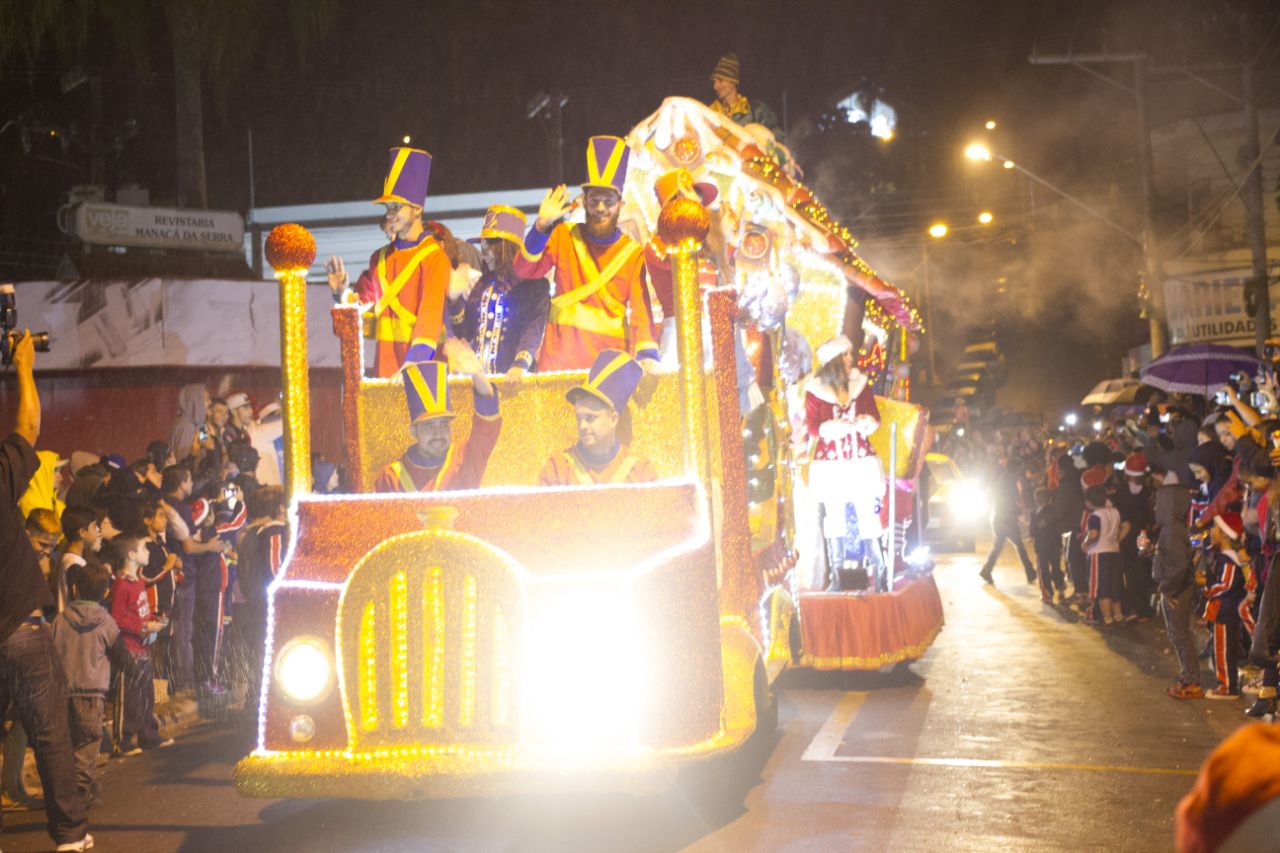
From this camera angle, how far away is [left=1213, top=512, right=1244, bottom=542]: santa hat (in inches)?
385

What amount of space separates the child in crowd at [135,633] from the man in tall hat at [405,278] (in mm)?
2410

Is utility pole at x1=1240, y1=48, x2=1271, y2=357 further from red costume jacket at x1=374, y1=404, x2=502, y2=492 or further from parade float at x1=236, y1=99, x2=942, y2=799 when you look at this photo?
red costume jacket at x1=374, y1=404, x2=502, y2=492

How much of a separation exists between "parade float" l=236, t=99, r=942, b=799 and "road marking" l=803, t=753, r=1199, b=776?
2.46 feet

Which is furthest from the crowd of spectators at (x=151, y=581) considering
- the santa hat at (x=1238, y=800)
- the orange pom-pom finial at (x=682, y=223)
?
the santa hat at (x=1238, y=800)

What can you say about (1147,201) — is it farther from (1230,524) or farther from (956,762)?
(956,762)

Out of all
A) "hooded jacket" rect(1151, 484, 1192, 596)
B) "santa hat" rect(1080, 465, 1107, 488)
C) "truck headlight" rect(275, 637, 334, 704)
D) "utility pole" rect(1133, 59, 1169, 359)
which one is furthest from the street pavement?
"utility pole" rect(1133, 59, 1169, 359)

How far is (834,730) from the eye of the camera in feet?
29.0

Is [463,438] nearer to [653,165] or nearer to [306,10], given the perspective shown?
[653,165]

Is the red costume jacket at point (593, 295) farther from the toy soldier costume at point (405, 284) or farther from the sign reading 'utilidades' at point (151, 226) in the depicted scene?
the sign reading 'utilidades' at point (151, 226)

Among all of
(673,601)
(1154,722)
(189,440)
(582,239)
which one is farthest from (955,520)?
(673,601)

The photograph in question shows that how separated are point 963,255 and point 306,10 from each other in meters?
29.9

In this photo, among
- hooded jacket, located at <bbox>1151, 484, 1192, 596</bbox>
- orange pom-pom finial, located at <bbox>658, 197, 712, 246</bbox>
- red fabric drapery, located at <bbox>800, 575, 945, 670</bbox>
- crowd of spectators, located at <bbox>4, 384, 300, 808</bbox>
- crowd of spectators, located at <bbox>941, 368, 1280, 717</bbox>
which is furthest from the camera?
red fabric drapery, located at <bbox>800, 575, 945, 670</bbox>

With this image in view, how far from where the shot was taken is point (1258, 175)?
853 inches

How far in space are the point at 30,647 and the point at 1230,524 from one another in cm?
793
